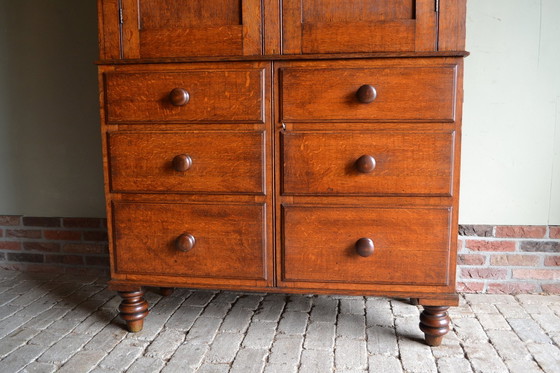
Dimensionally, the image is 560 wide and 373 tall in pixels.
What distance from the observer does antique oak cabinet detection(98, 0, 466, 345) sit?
1639 millimetres

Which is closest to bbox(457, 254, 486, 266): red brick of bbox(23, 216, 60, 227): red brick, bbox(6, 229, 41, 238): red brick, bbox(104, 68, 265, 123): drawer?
bbox(104, 68, 265, 123): drawer

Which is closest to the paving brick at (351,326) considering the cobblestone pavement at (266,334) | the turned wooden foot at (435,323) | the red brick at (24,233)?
the cobblestone pavement at (266,334)

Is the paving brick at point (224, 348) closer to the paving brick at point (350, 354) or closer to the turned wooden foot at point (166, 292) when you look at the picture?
the paving brick at point (350, 354)

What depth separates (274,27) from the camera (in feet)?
5.53

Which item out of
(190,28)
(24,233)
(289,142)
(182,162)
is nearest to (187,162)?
(182,162)

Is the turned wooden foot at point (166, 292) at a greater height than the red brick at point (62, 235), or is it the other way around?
the red brick at point (62, 235)

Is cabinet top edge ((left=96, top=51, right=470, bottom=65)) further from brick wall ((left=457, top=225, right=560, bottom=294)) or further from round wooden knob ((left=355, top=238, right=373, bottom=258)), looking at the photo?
brick wall ((left=457, top=225, right=560, bottom=294))

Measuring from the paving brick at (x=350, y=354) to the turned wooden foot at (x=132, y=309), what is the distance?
78 centimetres

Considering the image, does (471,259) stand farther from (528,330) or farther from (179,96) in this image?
(179,96)

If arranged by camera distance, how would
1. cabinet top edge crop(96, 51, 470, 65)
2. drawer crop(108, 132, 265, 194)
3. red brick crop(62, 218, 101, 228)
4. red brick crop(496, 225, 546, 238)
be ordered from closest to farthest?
cabinet top edge crop(96, 51, 470, 65) < drawer crop(108, 132, 265, 194) < red brick crop(496, 225, 546, 238) < red brick crop(62, 218, 101, 228)

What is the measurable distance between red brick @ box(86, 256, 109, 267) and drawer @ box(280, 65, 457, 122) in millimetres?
1472

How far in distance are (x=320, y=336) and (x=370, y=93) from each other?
93 centimetres

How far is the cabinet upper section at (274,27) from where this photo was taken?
1624 millimetres

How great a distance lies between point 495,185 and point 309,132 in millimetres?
1094
